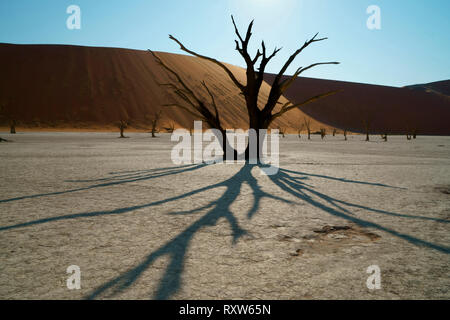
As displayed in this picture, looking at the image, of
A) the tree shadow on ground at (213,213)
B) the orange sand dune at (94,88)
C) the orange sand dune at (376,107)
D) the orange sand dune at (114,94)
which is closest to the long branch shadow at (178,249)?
the tree shadow on ground at (213,213)

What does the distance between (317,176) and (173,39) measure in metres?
4.96

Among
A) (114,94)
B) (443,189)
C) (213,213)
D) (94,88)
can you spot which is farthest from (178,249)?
(94,88)

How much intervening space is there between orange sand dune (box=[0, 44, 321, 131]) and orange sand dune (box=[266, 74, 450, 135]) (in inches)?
551

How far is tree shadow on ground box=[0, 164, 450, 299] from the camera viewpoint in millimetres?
1745

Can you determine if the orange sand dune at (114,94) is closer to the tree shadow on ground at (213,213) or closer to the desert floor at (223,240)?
the tree shadow on ground at (213,213)

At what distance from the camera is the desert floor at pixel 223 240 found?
1704 millimetres

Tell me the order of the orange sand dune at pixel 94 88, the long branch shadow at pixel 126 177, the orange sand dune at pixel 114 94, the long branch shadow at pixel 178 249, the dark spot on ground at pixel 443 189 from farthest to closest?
1. the orange sand dune at pixel 114 94
2. the orange sand dune at pixel 94 88
3. the dark spot on ground at pixel 443 189
4. the long branch shadow at pixel 126 177
5. the long branch shadow at pixel 178 249

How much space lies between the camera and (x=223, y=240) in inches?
95.7

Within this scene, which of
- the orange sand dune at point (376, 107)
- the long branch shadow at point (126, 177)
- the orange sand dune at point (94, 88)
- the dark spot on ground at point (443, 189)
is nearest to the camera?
the long branch shadow at point (126, 177)

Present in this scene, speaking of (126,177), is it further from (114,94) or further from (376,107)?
(376,107)

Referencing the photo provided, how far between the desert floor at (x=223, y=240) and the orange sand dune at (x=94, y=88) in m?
38.7

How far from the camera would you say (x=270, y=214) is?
320cm

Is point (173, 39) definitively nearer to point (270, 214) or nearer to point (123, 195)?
point (123, 195)

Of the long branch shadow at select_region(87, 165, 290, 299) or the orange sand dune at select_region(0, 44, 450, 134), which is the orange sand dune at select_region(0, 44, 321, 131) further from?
the long branch shadow at select_region(87, 165, 290, 299)
